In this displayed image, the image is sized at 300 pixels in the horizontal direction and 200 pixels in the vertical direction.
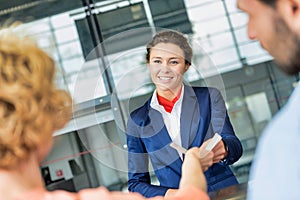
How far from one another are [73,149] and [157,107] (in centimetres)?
324

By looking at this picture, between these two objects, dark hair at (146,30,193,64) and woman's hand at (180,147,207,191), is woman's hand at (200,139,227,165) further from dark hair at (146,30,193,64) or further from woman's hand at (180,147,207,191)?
dark hair at (146,30,193,64)

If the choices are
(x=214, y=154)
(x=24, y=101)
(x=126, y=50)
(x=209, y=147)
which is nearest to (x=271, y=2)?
(x=24, y=101)

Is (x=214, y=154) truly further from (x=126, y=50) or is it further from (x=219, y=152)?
(x=126, y=50)

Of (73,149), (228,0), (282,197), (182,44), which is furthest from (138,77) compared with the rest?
(228,0)

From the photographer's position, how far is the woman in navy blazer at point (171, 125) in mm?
1999

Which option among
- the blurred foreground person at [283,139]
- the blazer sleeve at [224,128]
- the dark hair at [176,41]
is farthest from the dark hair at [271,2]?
the dark hair at [176,41]

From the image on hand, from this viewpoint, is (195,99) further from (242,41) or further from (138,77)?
(242,41)

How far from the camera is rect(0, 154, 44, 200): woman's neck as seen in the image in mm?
950

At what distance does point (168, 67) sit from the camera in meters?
2.14

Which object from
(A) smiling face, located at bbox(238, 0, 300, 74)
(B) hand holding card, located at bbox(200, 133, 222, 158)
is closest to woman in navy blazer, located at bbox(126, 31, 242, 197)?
(B) hand holding card, located at bbox(200, 133, 222, 158)

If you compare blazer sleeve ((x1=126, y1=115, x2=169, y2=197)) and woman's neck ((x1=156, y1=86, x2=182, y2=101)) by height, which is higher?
woman's neck ((x1=156, y1=86, x2=182, y2=101))

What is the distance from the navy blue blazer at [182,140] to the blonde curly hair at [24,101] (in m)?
1.02

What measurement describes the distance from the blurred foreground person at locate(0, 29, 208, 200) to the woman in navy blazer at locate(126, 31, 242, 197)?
39.0 inches

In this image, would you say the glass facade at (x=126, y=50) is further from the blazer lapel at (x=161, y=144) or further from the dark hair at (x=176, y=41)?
the blazer lapel at (x=161, y=144)
